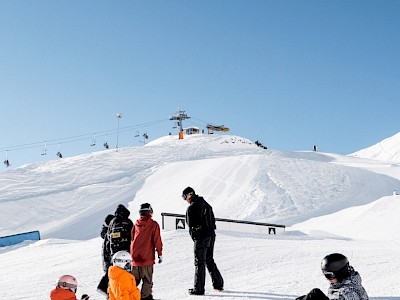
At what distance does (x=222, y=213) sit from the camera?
90.0 feet

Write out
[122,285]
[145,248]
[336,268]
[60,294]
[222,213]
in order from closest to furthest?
[336,268] → [60,294] → [122,285] → [145,248] → [222,213]

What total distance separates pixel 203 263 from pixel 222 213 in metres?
19.3

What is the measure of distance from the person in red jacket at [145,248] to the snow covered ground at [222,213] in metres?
0.98

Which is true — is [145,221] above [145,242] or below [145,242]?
above

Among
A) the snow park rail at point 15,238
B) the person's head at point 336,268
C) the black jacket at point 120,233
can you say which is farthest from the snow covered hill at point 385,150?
the person's head at point 336,268

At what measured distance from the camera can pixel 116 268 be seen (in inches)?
210

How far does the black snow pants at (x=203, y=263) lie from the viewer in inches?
325

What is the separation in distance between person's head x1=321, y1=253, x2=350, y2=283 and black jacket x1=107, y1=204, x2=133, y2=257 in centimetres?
452

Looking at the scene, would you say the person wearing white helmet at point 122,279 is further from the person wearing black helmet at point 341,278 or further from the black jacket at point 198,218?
the black jacket at point 198,218

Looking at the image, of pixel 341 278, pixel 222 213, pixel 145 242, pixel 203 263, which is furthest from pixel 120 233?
pixel 222 213

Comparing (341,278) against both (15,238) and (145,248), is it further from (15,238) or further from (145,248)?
(15,238)

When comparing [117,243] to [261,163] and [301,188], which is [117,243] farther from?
[261,163]

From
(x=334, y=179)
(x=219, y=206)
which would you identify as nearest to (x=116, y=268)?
(x=219, y=206)

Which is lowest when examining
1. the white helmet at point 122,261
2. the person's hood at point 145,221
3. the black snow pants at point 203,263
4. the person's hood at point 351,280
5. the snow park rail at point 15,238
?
the snow park rail at point 15,238
